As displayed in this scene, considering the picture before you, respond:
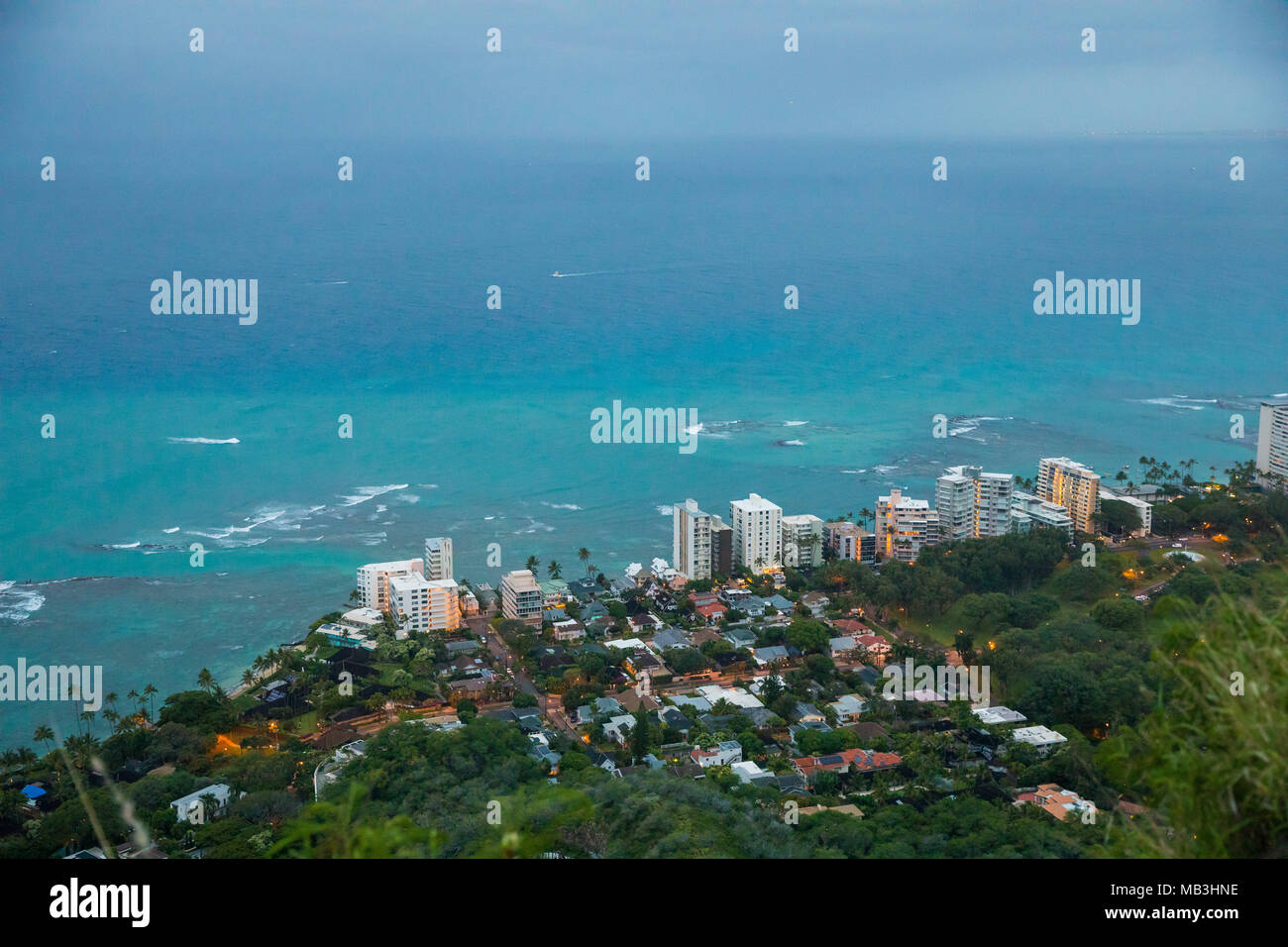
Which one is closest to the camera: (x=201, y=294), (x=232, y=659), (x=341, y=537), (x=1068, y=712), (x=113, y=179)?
(x=1068, y=712)

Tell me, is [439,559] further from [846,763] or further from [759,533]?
[846,763]

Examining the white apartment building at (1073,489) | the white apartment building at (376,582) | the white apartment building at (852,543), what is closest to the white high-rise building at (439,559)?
the white apartment building at (376,582)

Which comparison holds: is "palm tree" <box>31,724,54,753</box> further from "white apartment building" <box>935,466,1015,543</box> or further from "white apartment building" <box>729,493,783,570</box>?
"white apartment building" <box>935,466,1015,543</box>

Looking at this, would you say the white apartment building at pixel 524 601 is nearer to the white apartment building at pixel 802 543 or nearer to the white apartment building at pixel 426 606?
the white apartment building at pixel 426 606

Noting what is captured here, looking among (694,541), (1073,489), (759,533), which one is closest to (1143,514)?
(1073,489)

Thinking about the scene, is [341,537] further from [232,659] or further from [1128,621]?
[1128,621]

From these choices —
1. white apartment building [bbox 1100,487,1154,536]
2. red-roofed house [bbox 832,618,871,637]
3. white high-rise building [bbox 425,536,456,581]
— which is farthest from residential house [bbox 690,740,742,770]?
white apartment building [bbox 1100,487,1154,536]
